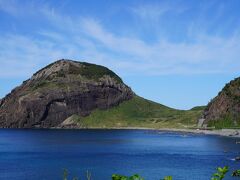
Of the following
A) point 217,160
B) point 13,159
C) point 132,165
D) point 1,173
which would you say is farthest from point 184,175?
point 13,159

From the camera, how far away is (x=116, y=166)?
136 metres

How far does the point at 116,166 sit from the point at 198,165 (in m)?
22.3

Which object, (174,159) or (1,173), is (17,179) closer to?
(1,173)

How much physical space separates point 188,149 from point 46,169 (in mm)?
78027

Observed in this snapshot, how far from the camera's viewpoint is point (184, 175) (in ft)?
377

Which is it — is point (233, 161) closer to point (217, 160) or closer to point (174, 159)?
point (217, 160)

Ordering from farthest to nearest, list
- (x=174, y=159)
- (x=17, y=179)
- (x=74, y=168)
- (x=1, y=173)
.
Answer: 1. (x=174, y=159)
2. (x=74, y=168)
3. (x=1, y=173)
4. (x=17, y=179)

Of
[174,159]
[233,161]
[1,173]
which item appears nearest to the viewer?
[1,173]

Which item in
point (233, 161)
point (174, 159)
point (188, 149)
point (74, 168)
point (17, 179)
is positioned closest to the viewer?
point (17, 179)

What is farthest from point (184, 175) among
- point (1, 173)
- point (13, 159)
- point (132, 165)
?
point (13, 159)

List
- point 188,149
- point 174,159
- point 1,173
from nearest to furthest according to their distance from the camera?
point 1,173, point 174,159, point 188,149

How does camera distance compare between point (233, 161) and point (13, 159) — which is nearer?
point (233, 161)

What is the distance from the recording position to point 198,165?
440 ft

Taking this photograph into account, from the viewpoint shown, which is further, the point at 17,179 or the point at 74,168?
the point at 74,168
